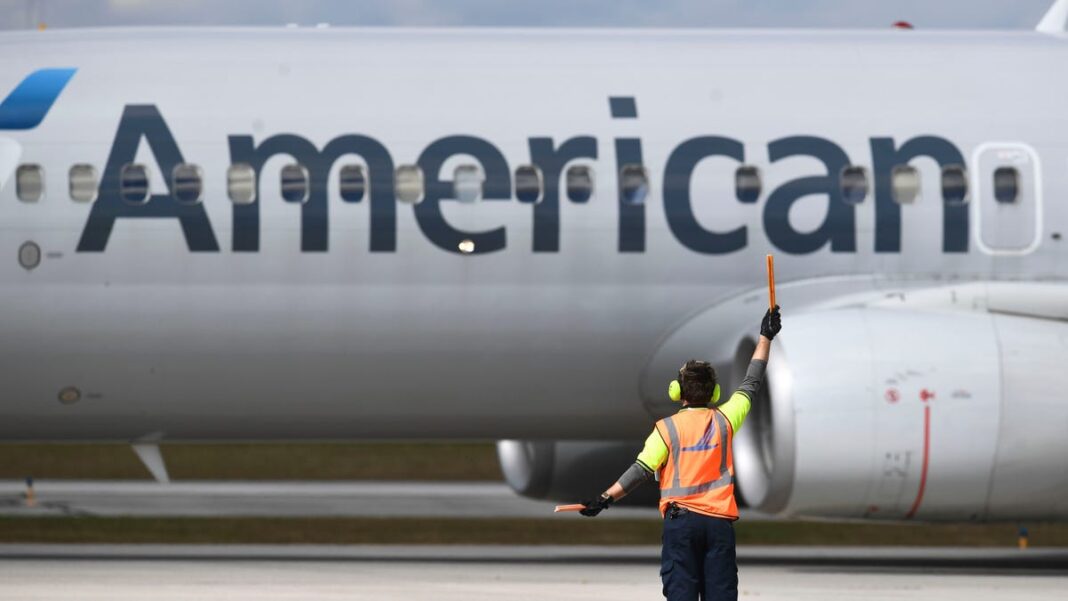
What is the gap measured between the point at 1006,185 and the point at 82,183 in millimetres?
8078

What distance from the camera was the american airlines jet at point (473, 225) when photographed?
59.5 feet

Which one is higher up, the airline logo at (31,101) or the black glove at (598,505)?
the airline logo at (31,101)

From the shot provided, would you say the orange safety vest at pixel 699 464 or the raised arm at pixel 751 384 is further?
the raised arm at pixel 751 384

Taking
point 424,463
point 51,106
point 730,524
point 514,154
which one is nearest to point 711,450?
point 730,524

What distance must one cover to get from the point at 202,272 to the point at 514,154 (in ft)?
9.43

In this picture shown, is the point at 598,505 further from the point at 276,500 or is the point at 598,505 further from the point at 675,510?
the point at 276,500

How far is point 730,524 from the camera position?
1144cm

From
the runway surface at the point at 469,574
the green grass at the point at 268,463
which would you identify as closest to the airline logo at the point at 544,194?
the runway surface at the point at 469,574

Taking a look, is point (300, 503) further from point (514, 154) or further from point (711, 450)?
point (711, 450)

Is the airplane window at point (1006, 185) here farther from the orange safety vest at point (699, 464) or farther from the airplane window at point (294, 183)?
the orange safety vest at point (699, 464)

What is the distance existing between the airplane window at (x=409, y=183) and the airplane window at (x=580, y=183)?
130 cm

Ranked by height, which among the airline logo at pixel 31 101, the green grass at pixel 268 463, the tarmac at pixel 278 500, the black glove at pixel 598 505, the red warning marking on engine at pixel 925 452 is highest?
the airline logo at pixel 31 101

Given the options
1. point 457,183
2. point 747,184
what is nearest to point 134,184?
point 457,183

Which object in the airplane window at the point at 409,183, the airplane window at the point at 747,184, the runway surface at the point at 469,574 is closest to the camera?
the runway surface at the point at 469,574
